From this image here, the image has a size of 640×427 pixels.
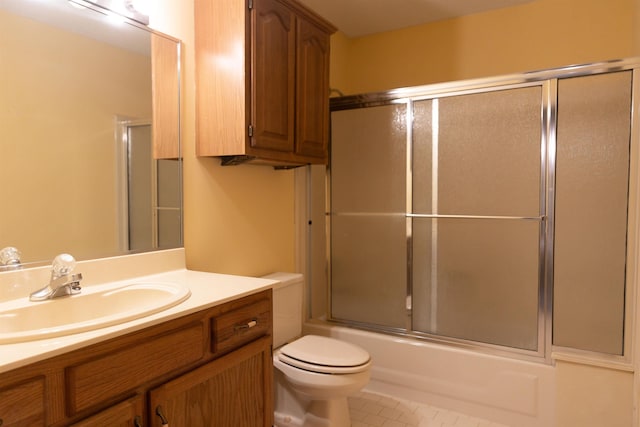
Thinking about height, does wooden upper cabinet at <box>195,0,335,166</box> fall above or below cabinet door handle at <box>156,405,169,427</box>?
above

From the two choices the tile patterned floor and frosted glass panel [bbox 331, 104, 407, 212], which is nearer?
the tile patterned floor

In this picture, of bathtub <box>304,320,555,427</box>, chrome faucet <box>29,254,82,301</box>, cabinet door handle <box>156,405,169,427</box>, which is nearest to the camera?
cabinet door handle <box>156,405,169,427</box>

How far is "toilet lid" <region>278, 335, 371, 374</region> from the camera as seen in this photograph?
1.80 m

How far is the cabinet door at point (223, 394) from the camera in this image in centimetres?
114

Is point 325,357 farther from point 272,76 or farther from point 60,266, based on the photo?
point 272,76

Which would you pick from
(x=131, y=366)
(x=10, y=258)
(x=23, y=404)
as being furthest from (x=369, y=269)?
(x=23, y=404)

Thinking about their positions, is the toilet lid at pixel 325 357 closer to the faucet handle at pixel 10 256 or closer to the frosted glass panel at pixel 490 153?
the frosted glass panel at pixel 490 153

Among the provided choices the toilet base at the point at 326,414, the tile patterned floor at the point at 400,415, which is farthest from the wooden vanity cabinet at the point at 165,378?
the tile patterned floor at the point at 400,415

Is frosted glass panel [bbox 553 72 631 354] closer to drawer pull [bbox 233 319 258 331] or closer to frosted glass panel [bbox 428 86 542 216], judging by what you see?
frosted glass panel [bbox 428 86 542 216]

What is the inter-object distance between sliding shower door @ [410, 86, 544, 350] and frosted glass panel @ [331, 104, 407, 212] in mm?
114

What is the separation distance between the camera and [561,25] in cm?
259

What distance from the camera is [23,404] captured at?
82cm

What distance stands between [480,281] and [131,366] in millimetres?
1847

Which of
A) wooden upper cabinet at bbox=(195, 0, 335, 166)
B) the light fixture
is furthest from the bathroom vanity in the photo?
the light fixture
